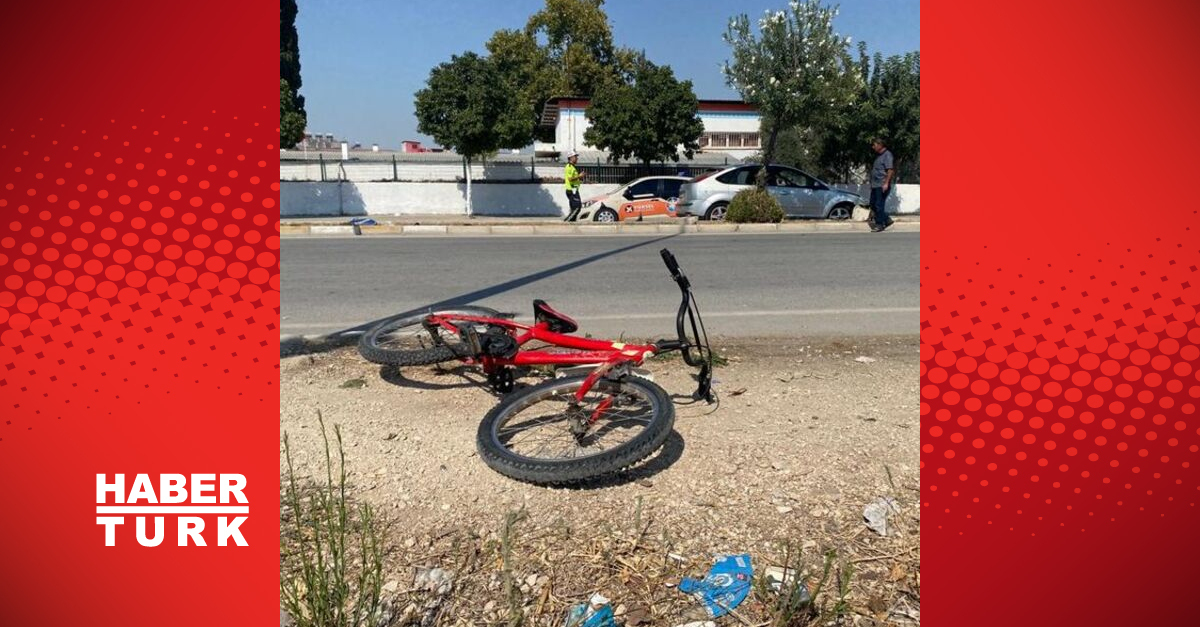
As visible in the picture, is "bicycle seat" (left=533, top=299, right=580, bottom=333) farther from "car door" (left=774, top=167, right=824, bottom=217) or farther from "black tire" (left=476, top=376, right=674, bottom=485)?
"car door" (left=774, top=167, right=824, bottom=217)

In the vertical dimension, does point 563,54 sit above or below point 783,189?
above

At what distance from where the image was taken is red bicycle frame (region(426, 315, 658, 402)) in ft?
12.1

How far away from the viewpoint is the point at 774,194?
19.0 m

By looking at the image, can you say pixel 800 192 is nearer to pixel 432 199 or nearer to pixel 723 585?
pixel 432 199

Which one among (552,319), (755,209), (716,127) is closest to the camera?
(552,319)

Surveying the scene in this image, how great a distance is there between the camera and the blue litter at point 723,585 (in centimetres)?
252

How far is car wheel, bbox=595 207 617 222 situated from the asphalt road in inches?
218

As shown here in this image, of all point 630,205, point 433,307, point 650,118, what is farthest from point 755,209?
point 650,118

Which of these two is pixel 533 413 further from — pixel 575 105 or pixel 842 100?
pixel 575 105

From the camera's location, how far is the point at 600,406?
362cm

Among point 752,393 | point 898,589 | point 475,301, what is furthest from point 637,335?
point 898,589

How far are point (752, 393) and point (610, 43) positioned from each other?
2378 inches

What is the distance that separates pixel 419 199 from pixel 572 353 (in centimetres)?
2425

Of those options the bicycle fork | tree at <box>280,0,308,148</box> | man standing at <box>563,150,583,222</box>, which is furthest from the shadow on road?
tree at <box>280,0,308,148</box>
